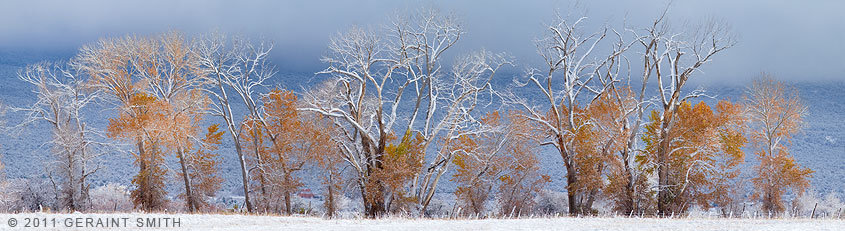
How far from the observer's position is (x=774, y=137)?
143 feet

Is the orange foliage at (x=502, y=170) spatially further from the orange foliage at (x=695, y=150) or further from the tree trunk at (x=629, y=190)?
the orange foliage at (x=695, y=150)

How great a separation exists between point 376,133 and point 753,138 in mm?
25993

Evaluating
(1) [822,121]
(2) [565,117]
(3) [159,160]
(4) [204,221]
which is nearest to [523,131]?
(2) [565,117]

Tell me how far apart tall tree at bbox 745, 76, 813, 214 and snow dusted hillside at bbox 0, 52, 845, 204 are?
867 inches

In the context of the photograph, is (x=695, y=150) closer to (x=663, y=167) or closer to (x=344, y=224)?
(x=663, y=167)

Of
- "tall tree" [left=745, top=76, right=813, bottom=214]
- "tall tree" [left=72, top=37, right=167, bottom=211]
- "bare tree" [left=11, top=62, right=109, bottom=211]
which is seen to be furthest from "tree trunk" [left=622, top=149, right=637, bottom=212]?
"bare tree" [left=11, top=62, right=109, bottom=211]

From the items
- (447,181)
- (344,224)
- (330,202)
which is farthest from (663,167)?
(447,181)

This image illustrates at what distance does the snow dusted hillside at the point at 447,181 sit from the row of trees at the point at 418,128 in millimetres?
25779

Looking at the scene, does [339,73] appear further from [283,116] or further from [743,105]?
[743,105]

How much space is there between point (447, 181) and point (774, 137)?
142 ft

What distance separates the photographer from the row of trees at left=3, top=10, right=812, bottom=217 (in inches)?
1247

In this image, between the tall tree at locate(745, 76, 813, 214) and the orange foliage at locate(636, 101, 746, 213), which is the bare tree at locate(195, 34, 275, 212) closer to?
the orange foliage at locate(636, 101, 746, 213)

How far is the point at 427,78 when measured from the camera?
110 feet

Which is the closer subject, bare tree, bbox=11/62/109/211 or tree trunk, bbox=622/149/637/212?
tree trunk, bbox=622/149/637/212
